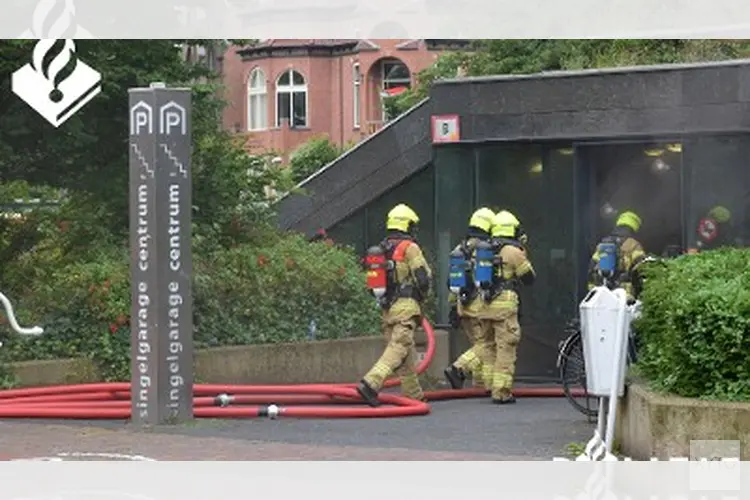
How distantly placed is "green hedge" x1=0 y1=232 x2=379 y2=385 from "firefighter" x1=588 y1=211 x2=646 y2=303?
2971 mm

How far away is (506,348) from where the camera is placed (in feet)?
54.1

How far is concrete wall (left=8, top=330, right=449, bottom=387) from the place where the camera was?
1584 cm

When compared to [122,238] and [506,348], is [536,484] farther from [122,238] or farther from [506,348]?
[122,238]

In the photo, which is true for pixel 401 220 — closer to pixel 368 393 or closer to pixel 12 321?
pixel 368 393

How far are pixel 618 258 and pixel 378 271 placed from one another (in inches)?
108

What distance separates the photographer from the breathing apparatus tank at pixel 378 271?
15.8 metres

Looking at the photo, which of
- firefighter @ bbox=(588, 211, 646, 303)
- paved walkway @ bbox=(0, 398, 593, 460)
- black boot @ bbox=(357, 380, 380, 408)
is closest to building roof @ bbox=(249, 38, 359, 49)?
firefighter @ bbox=(588, 211, 646, 303)

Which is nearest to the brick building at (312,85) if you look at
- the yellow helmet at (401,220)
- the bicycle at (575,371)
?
the yellow helmet at (401,220)

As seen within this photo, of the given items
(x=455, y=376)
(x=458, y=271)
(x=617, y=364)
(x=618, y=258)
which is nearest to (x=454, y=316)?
(x=455, y=376)

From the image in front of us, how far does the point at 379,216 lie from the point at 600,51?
20.5ft

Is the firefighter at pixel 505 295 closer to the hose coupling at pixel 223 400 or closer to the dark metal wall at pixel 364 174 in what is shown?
the hose coupling at pixel 223 400

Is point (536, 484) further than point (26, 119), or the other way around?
point (26, 119)

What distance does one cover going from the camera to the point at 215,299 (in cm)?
1777
